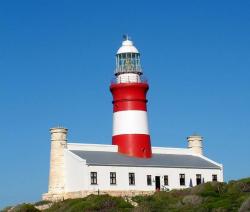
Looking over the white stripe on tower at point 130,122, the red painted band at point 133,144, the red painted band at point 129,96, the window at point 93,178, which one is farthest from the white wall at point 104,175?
the red painted band at point 129,96

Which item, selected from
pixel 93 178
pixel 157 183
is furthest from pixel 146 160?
pixel 93 178

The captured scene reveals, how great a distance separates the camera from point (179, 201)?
39.5m

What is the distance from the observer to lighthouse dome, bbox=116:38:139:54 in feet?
164

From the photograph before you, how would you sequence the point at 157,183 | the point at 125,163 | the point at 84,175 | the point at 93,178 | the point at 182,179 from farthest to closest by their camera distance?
the point at 182,179, the point at 157,183, the point at 125,163, the point at 93,178, the point at 84,175

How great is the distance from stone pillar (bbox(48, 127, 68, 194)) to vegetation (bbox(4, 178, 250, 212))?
3.06 m

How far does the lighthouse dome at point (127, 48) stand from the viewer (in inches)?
1965

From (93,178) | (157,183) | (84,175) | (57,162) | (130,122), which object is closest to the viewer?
(84,175)

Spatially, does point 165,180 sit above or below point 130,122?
below

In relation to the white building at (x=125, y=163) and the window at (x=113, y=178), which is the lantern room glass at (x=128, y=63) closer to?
the white building at (x=125, y=163)

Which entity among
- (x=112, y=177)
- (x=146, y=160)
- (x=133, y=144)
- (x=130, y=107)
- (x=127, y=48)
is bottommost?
(x=112, y=177)

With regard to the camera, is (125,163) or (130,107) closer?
(125,163)

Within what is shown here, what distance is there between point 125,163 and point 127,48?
28.6ft

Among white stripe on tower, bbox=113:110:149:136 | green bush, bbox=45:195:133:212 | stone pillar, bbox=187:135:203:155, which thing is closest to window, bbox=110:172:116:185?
white stripe on tower, bbox=113:110:149:136

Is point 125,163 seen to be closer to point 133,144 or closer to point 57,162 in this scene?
point 133,144
